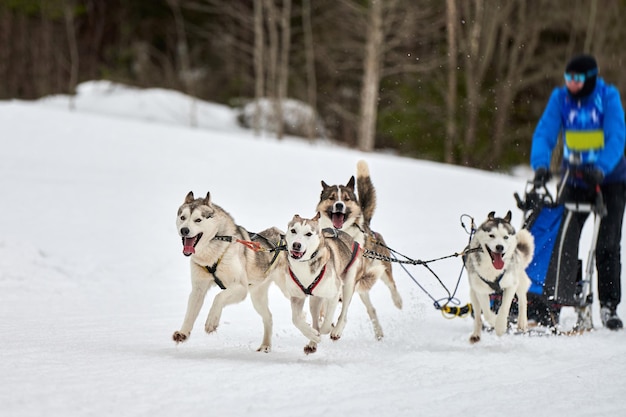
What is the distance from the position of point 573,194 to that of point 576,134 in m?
0.43

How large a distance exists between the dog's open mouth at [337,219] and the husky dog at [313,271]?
460mm

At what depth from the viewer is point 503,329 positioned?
189 inches

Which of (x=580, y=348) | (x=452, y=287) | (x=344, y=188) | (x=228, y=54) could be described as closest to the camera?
(x=580, y=348)

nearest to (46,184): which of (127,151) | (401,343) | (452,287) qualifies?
(127,151)

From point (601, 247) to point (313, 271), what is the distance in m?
2.42

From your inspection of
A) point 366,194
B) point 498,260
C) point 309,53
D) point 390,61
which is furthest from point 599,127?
point 309,53

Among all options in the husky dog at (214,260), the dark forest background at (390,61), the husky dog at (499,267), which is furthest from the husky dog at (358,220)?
the dark forest background at (390,61)

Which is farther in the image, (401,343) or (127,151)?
(127,151)

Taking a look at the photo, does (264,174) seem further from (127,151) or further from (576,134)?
(576,134)

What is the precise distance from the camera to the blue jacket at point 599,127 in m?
5.29

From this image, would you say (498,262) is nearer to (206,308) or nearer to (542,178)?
(542,178)

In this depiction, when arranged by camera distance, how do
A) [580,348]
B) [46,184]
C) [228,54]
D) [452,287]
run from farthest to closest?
[228,54]
[46,184]
[452,287]
[580,348]

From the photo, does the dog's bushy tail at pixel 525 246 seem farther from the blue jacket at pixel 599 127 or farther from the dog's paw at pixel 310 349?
the dog's paw at pixel 310 349

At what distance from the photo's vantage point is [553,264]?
522cm
